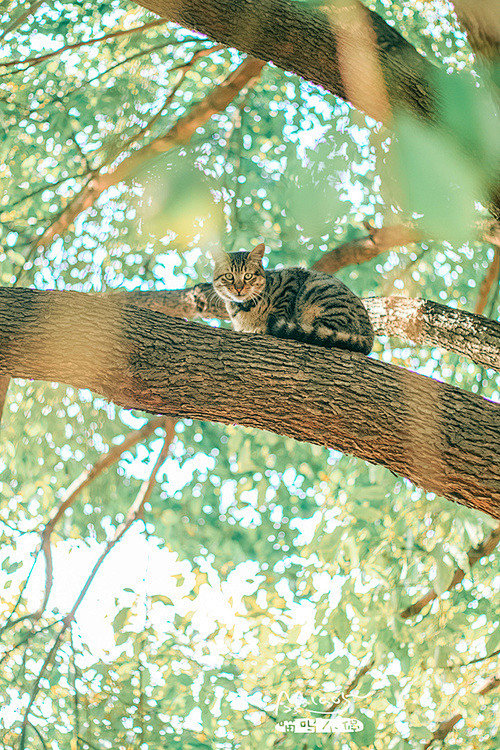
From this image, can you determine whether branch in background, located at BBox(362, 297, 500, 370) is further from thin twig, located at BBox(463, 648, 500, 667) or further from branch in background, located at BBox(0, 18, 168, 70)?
branch in background, located at BBox(0, 18, 168, 70)

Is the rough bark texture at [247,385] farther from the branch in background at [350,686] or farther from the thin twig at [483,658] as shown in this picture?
the branch in background at [350,686]

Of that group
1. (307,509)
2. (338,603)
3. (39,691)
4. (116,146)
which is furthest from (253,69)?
(39,691)

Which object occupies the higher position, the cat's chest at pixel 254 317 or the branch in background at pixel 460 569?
the cat's chest at pixel 254 317

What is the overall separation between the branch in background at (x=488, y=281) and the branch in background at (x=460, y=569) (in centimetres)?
173

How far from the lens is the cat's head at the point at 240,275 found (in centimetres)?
416

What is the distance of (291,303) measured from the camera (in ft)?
13.1

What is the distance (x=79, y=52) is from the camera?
17.8 feet

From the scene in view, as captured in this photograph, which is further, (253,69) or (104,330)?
(253,69)

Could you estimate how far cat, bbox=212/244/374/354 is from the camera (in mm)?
3506

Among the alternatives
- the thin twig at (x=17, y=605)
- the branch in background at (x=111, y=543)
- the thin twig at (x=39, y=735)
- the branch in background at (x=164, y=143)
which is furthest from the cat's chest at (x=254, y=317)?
the thin twig at (x=39, y=735)

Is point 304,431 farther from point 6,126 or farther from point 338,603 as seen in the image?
point 6,126

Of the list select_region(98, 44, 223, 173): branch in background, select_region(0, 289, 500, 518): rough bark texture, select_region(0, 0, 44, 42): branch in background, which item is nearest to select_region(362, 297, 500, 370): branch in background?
select_region(0, 289, 500, 518): rough bark texture

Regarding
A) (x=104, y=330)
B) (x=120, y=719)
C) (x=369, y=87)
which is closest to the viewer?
(x=104, y=330)

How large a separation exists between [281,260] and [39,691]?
3597mm
